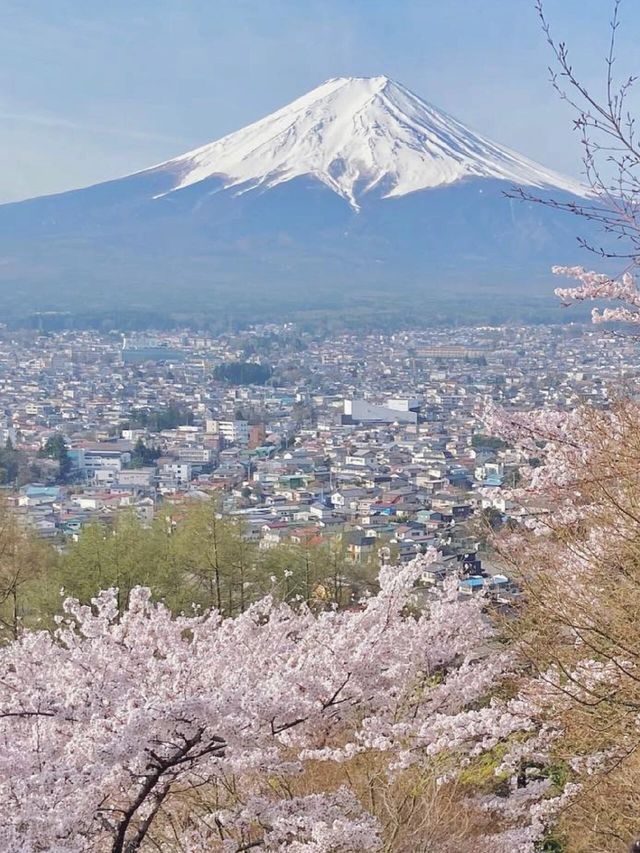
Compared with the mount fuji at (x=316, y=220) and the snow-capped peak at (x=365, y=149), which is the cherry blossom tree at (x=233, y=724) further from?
the snow-capped peak at (x=365, y=149)

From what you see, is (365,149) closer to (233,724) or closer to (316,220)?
(316,220)

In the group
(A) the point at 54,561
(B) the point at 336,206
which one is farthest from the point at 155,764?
(B) the point at 336,206

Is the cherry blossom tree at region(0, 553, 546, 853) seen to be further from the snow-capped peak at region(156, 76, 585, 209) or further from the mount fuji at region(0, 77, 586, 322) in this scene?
the snow-capped peak at region(156, 76, 585, 209)

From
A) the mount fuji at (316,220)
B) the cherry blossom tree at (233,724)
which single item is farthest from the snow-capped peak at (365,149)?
the cherry blossom tree at (233,724)

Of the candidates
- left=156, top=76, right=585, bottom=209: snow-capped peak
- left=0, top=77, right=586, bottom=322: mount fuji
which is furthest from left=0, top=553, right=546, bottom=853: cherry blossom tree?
left=156, top=76, right=585, bottom=209: snow-capped peak

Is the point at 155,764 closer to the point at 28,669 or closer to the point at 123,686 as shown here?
the point at 123,686

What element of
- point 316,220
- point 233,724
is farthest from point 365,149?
point 233,724
